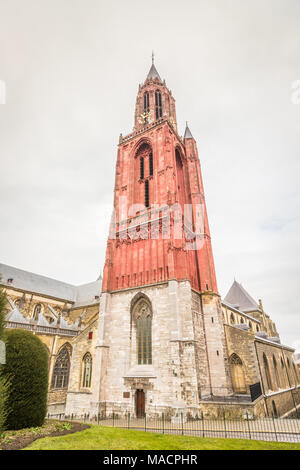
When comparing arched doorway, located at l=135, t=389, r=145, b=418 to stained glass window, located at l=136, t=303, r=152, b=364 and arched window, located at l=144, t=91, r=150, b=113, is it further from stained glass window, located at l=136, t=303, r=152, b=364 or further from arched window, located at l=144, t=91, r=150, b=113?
arched window, located at l=144, t=91, r=150, b=113

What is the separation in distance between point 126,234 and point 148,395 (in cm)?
1369

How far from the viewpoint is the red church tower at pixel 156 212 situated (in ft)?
72.3

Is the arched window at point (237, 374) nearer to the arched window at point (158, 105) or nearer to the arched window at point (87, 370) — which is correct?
the arched window at point (87, 370)

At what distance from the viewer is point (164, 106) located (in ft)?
115

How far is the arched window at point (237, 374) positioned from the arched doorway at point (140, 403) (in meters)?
7.70

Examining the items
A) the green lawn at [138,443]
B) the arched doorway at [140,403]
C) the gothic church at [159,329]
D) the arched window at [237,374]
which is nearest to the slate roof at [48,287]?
the gothic church at [159,329]

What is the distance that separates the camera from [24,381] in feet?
34.5

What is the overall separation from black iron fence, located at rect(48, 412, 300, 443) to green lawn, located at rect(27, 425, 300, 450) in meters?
1.10

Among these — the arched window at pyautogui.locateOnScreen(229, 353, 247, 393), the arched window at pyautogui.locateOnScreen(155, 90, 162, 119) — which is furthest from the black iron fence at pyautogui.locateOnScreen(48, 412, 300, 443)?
the arched window at pyautogui.locateOnScreen(155, 90, 162, 119)

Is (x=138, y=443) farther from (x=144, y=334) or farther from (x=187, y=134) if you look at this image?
(x=187, y=134)

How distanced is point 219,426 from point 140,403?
653cm

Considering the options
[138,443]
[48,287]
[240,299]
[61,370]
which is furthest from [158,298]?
[240,299]

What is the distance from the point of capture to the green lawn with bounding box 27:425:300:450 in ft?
27.7
